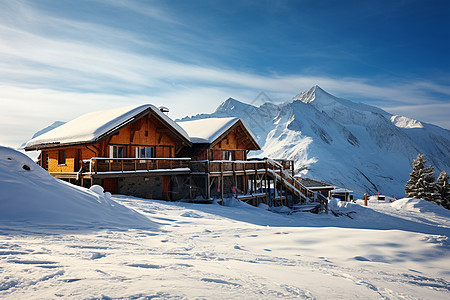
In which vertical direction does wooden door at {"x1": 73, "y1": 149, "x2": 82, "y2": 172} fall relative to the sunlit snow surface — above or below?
above

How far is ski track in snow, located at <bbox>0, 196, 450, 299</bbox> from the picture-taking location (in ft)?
12.3

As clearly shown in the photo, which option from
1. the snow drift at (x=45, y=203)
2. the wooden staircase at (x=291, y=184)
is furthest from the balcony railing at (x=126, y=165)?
the wooden staircase at (x=291, y=184)

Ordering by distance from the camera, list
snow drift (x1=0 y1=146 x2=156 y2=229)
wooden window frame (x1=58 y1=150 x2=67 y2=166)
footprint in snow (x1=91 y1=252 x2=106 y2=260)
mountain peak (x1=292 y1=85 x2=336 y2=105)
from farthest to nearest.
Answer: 1. mountain peak (x1=292 y1=85 x2=336 y2=105)
2. wooden window frame (x1=58 y1=150 x2=67 y2=166)
3. snow drift (x1=0 y1=146 x2=156 y2=229)
4. footprint in snow (x1=91 y1=252 x2=106 y2=260)

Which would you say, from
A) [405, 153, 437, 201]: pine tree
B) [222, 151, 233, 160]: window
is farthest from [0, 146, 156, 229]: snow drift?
[405, 153, 437, 201]: pine tree

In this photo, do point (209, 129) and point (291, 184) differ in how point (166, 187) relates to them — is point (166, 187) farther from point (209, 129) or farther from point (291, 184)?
point (291, 184)

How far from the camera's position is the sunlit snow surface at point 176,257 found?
12.6ft

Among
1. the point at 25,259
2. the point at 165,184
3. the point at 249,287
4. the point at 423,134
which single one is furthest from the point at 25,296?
the point at 423,134

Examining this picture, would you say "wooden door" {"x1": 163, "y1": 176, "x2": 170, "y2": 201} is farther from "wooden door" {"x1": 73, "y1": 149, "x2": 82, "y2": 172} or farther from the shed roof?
"wooden door" {"x1": 73, "y1": 149, "x2": 82, "y2": 172}

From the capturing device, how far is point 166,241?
7.52 m

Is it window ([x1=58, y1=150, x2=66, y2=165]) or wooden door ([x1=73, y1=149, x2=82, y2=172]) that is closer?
wooden door ([x1=73, y1=149, x2=82, y2=172])

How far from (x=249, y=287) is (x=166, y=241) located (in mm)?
3807

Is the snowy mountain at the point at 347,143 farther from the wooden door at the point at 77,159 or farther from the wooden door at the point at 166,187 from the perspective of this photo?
the wooden door at the point at 77,159

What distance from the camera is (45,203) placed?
8.34m

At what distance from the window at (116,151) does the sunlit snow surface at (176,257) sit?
11.1 metres
